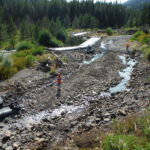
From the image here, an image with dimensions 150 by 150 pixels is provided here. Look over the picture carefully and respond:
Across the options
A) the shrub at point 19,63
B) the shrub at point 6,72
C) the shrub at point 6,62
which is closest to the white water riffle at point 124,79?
the shrub at point 6,72

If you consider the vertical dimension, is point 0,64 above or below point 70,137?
above

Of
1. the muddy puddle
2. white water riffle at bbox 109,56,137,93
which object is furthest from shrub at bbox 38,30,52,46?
the muddy puddle

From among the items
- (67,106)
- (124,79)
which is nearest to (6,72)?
(67,106)

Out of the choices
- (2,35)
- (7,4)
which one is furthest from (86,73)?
(7,4)

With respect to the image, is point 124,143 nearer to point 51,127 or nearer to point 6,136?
point 51,127

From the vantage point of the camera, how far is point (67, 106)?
437 inches

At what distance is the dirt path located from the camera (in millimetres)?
7861

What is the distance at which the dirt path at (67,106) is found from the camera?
786 cm

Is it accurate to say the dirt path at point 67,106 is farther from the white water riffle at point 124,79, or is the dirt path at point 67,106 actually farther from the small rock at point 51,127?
the white water riffle at point 124,79

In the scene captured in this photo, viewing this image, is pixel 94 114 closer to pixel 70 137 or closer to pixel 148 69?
pixel 70 137

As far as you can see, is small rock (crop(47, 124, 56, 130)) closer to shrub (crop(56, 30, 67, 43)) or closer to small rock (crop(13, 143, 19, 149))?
small rock (crop(13, 143, 19, 149))

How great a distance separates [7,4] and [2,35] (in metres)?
39.5

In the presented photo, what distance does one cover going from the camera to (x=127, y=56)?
25578 mm

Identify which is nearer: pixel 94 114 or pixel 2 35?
pixel 94 114
